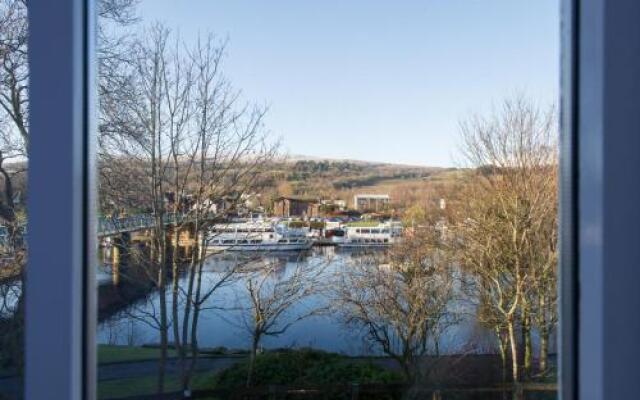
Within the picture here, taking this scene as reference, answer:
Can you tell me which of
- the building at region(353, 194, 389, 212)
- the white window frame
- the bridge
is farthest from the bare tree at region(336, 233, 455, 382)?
the white window frame

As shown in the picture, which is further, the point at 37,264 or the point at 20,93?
the point at 20,93

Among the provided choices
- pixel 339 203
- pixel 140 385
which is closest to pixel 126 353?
pixel 140 385

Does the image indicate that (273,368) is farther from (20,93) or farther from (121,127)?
(20,93)

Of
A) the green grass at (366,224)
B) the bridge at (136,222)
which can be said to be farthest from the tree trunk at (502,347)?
the bridge at (136,222)

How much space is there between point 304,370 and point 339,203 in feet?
1.40

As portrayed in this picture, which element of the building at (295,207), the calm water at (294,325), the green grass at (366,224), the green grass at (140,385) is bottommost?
the green grass at (140,385)

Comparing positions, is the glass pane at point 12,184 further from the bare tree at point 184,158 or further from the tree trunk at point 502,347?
the tree trunk at point 502,347

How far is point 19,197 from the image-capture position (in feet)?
2.54

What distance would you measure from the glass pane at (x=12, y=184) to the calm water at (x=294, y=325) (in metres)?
0.46

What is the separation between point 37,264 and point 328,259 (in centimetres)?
81

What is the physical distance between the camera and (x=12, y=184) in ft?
2.60

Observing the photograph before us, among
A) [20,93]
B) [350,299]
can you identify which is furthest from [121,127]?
[350,299]

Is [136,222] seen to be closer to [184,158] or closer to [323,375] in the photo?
[184,158]

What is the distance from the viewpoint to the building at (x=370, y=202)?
1.29 m
